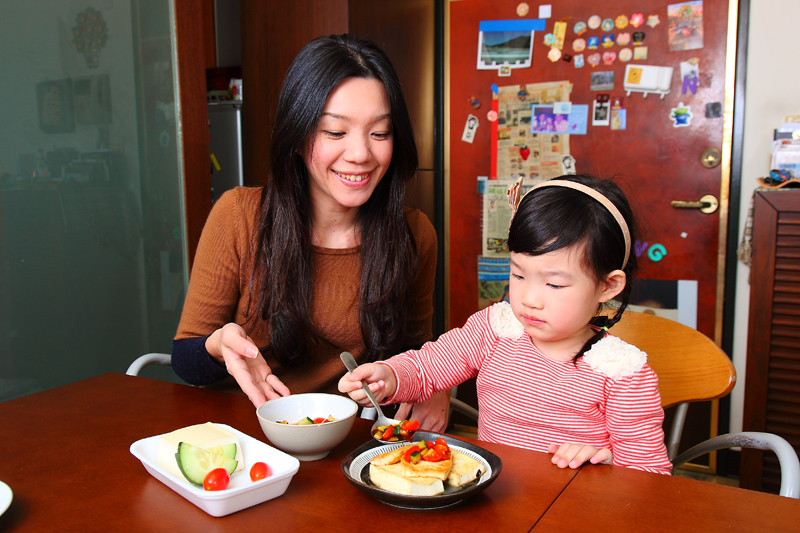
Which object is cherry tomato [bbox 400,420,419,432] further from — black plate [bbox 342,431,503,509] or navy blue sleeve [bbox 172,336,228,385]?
navy blue sleeve [bbox 172,336,228,385]

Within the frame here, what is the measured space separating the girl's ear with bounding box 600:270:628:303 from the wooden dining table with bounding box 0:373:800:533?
0.35 meters

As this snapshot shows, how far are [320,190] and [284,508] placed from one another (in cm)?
92

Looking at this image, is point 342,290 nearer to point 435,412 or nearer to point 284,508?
point 435,412

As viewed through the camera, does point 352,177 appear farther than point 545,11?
No

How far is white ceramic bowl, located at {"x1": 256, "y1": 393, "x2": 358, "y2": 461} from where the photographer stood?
87 cm

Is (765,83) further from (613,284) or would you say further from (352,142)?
(352,142)

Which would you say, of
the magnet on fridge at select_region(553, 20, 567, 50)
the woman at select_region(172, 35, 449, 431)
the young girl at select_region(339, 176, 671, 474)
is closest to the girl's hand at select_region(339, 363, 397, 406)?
the young girl at select_region(339, 176, 671, 474)

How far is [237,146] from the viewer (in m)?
3.25

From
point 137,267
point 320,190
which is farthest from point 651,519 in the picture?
point 137,267

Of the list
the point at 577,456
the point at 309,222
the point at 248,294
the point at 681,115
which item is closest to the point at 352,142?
the point at 309,222

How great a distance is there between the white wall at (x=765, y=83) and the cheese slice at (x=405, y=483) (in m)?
2.48

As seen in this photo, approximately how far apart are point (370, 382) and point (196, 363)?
0.43 metres

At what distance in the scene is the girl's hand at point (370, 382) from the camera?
1055 millimetres

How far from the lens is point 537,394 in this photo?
1.19 metres
